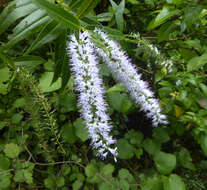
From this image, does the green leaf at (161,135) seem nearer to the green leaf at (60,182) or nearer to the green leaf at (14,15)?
the green leaf at (60,182)

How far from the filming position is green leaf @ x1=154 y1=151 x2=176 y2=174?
44.0 inches

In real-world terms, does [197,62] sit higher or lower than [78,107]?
higher

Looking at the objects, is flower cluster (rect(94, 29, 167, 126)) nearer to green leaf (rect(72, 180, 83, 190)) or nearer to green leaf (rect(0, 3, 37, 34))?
green leaf (rect(0, 3, 37, 34))

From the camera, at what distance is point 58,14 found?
697mm

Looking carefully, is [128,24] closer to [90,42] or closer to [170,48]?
[170,48]

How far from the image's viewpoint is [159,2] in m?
1.54

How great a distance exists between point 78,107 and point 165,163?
0.65m

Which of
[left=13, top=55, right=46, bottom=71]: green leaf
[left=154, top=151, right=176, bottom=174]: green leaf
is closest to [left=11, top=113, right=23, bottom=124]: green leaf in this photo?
[left=13, top=55, right=46, bottom=71]: green leaf

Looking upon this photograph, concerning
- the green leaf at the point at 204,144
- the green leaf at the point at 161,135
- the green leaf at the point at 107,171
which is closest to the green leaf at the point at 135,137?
the green leaf at the point at 161,135

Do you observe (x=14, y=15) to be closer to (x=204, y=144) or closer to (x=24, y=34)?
(x=24, y=34)

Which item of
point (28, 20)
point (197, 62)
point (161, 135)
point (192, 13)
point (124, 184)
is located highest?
point (192, 13)

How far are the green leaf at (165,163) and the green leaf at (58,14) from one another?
0.90m

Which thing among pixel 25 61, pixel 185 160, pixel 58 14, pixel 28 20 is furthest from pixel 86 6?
pixel 185 160

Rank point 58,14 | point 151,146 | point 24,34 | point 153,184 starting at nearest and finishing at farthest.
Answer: point 58,14, point 24,34, point 153,184, point 151,146
